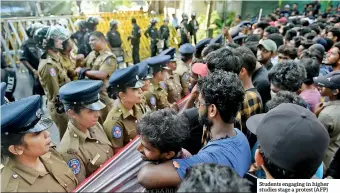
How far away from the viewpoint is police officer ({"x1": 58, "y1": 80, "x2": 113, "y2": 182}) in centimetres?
204

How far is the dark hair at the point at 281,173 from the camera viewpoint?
45.9 inches

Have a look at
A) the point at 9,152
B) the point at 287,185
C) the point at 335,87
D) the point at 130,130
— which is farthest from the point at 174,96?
the point at 287,185

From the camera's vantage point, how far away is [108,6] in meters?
9.30

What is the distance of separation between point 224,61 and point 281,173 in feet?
4.03

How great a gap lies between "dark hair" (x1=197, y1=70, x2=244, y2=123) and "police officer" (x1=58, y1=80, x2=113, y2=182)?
3.05 ft

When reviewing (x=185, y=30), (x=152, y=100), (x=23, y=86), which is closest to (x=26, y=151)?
(x=152, y=100)

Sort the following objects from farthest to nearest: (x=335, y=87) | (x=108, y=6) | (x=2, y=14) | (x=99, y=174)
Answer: (x=108, y=6) < (x=2, y=14) < (x=335, y=87) < (x=99, y=174)

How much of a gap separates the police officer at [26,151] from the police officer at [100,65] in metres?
1.92

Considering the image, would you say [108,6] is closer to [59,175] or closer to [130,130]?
[130,130]

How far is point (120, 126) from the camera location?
8.25 feet

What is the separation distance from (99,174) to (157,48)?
9.16 meters

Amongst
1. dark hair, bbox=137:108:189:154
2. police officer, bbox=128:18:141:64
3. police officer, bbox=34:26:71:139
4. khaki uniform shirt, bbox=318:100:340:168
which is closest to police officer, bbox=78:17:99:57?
A: police officer, bbox=34:26:71:139

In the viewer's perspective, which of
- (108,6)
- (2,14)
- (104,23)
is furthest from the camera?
(104,23)

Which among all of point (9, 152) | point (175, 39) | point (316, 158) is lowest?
point (175, 39)
